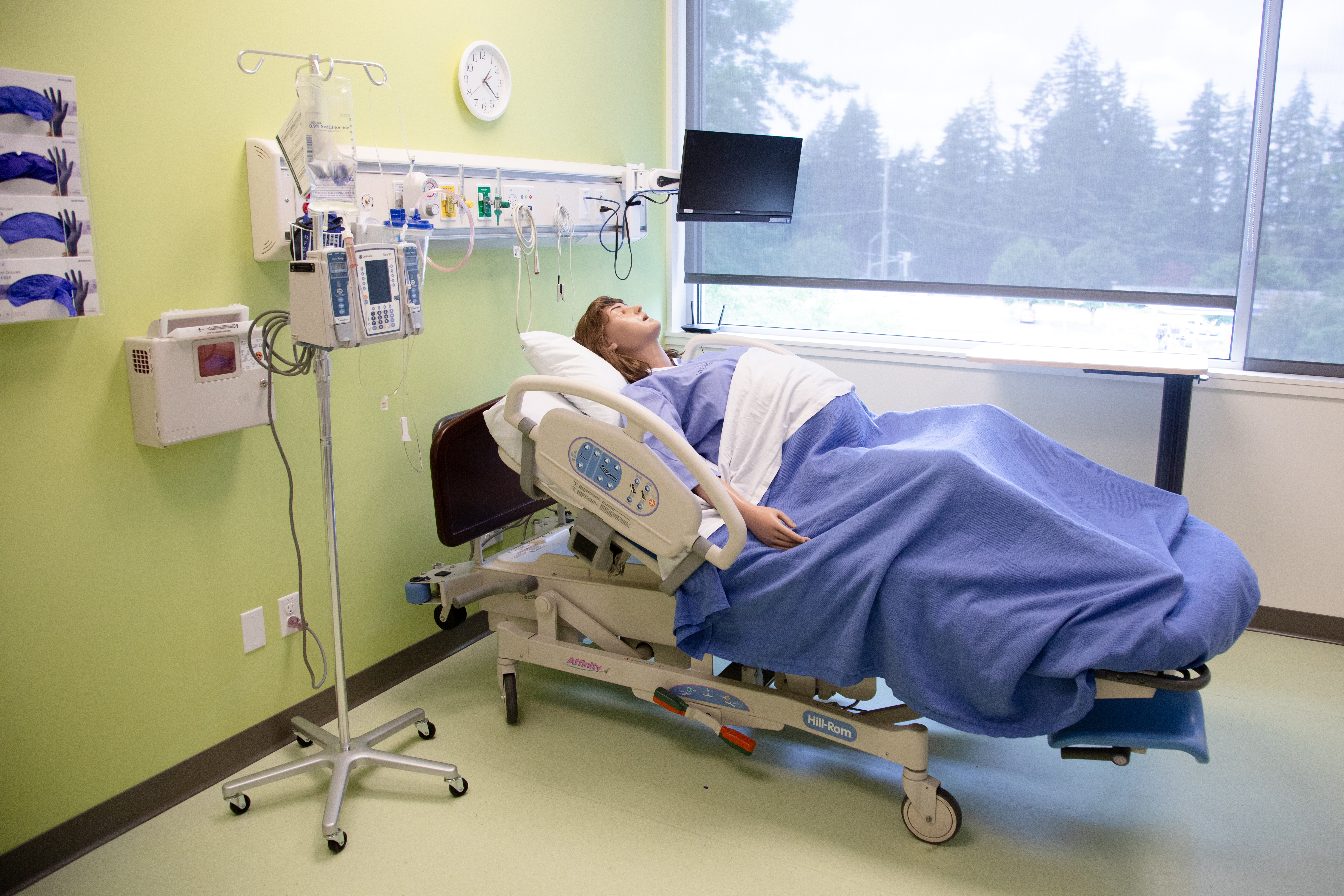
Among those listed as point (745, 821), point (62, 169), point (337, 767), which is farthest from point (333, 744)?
point (62, 169)

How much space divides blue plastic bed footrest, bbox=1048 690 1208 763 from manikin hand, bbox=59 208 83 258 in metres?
2.16

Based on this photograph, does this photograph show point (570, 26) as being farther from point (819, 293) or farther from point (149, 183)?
point (149, 183)

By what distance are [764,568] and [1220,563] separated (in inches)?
36.8

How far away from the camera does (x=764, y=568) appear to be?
1981 mm

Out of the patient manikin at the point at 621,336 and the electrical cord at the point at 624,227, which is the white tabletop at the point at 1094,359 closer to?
the patient manikin at the point at 621,336

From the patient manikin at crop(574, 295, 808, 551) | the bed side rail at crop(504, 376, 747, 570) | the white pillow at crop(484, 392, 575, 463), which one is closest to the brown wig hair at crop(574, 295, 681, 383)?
the patient manikin at crop(574, 295, 808, 551)

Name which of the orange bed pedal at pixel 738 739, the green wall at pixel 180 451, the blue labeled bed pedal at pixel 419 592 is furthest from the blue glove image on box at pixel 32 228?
the orange bed pedal at pixel 738 739

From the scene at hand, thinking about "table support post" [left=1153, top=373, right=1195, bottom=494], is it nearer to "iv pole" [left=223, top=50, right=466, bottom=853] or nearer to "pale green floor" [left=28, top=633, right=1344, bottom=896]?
"pale green floor" [left=28, top=633, right=1344, bottom=896]

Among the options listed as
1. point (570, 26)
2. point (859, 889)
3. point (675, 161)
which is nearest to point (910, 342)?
point (675, 161)

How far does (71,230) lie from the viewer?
1747mm

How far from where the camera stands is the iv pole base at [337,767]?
2012 mm

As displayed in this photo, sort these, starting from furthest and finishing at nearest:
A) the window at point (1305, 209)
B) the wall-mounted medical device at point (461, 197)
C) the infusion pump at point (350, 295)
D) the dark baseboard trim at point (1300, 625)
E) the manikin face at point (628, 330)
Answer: the dark baseboard trim at point (1300, 625), the window at point (1305, 209), the manikin face at point (628, 330), the wall-mounted medical device at point (461, 197), the infusion pump at point (350, 295)

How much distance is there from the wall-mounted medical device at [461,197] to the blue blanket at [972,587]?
1.15m

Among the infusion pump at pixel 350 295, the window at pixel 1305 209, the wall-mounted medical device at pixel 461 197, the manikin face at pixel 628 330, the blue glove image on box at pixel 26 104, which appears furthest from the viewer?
the window at pixel 1305 209
